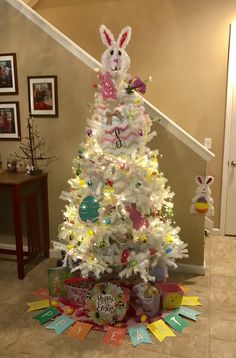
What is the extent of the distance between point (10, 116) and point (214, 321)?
246 cm

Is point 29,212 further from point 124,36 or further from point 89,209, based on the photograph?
point 124,36

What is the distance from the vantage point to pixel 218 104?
11.7ft

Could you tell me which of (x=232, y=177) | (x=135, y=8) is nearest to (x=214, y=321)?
(x=232, y=177)

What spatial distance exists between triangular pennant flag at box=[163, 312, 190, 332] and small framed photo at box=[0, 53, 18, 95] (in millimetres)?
2332

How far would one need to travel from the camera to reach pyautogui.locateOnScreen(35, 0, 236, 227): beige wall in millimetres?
3453

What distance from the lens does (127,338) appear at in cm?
205

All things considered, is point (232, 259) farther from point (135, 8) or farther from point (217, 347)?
point (135, 8)

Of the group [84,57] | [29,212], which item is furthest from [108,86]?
[29,212]

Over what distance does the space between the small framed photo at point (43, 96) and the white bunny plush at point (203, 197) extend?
144 cm

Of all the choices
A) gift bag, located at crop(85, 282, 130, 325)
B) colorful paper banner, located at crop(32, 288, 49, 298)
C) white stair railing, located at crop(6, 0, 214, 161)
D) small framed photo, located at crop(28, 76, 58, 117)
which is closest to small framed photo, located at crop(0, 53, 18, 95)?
small framed photo, located at crop(28, 76, 58, 117)

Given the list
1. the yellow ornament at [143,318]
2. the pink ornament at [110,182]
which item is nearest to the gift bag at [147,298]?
the yellow ornament at [143,318]

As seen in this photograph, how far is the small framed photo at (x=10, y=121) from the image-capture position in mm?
3061

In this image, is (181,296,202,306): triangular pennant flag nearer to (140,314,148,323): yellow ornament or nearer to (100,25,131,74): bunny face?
(140,314,148,323): yellow ornament

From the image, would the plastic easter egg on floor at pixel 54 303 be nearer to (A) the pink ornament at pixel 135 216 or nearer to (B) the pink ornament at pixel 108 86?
Answer: (A) the pink ornament at pixel 135 216
